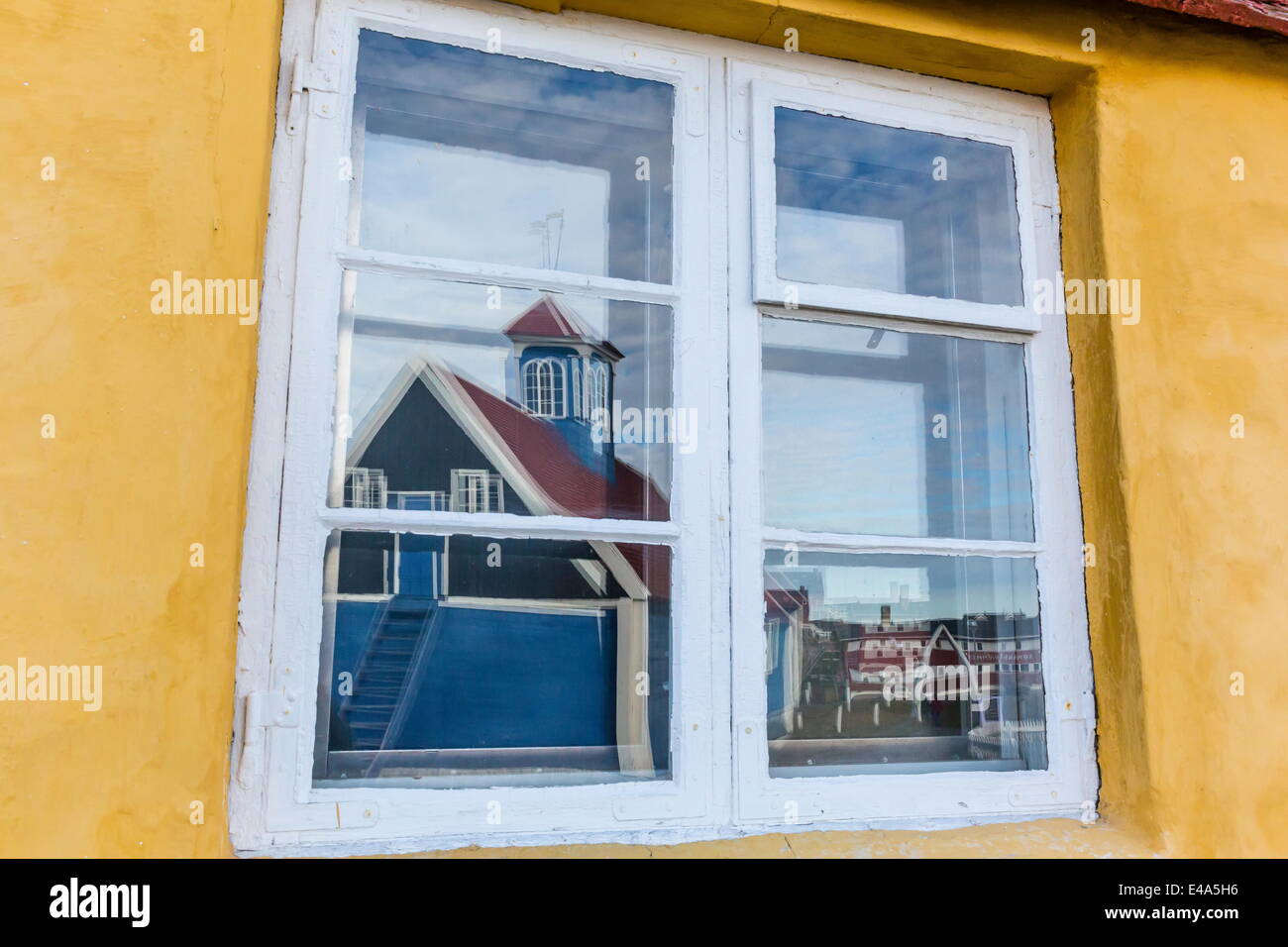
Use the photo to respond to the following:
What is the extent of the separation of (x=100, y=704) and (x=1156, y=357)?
203 centimetres

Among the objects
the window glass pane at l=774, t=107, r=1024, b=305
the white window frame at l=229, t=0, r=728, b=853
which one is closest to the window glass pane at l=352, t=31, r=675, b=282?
the white window frame at l=229, t=0, r=728, b=853

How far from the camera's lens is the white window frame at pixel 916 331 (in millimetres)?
1728

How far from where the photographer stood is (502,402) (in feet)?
5.70

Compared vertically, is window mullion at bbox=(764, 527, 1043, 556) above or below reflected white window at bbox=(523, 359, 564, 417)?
below

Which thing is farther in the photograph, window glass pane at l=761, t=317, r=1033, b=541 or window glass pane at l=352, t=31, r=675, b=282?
window glass pane at l=761, t=317, r=1033, b=541

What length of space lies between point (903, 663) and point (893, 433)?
49 cm

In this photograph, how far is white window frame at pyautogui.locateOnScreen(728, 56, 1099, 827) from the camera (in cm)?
173

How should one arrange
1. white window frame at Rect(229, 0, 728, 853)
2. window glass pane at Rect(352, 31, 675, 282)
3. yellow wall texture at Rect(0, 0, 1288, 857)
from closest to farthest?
1. yellow wall texture at Rect(0, 0, 1288, 857)
2. white window frame at Rect(229, 0, 728, 853)
3. window glass pane at Rect(352, 31, 675, 282)

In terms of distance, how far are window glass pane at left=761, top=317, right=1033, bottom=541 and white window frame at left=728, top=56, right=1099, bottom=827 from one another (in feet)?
0.12

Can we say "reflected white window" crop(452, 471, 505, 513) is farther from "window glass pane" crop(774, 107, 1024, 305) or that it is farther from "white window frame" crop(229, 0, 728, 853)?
"window glass pane" crop(774, 107, 1024, 305)

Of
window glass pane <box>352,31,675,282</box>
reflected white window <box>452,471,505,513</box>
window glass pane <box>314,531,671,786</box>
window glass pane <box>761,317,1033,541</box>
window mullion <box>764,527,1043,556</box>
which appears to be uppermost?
window glass pane <box>352,31,675,282</box>

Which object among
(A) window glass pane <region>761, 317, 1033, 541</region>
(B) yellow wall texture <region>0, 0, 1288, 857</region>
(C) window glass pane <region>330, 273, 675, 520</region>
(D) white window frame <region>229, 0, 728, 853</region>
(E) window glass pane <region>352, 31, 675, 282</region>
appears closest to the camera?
(B) yellow wall texture <region>0, 0, 1288, 857</region>

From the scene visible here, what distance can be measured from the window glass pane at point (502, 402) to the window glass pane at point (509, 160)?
0.33 feet
